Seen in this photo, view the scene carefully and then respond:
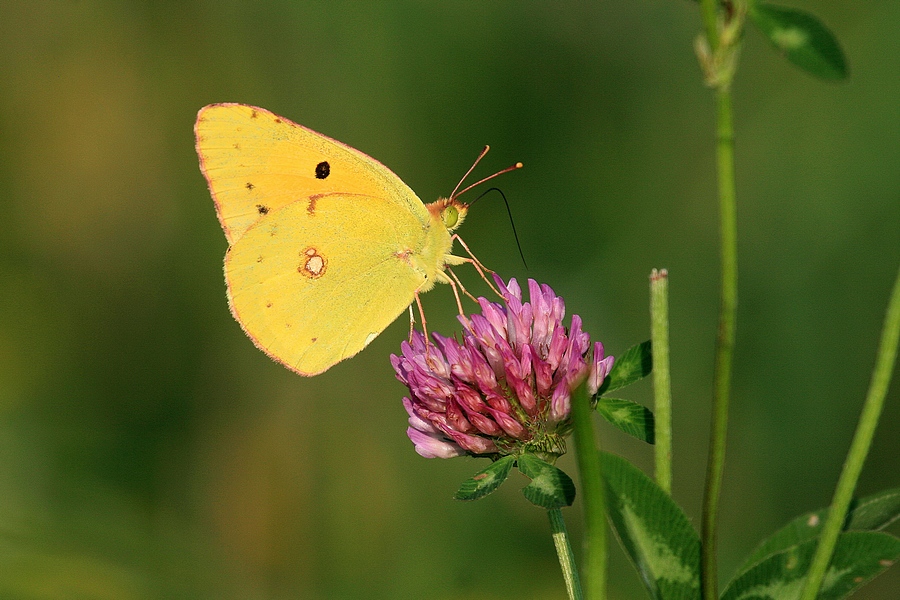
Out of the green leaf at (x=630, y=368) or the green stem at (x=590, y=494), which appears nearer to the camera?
the green stem at (x=590, y=494)

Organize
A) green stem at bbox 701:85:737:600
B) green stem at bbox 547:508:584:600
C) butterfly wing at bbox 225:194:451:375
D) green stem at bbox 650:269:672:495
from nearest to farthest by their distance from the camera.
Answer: green stem at bbox 701:85:737:600
green stem at bbox 650:269:672:495
green stem at bbox 547:508:584:600
butterfly wing at bbox 225:194:451:375

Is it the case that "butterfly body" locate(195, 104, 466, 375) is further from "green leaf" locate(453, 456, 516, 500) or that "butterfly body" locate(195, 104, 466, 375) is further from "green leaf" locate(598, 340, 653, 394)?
"green leaf" locate(453, 456, 516, 500)

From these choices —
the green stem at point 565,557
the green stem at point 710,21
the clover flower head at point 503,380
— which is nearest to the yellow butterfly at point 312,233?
the clover flower head at point 503,380

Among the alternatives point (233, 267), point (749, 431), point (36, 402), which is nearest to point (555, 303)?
point (233, 267)

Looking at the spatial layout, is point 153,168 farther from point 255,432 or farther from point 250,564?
point 250,564

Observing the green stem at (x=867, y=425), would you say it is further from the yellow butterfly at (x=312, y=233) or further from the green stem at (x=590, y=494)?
the yellow butterfly at (x=312, y=233)

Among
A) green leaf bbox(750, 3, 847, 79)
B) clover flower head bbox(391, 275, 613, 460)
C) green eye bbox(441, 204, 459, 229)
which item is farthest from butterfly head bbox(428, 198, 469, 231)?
green leaf bbox(750, 3, 847, 79)
